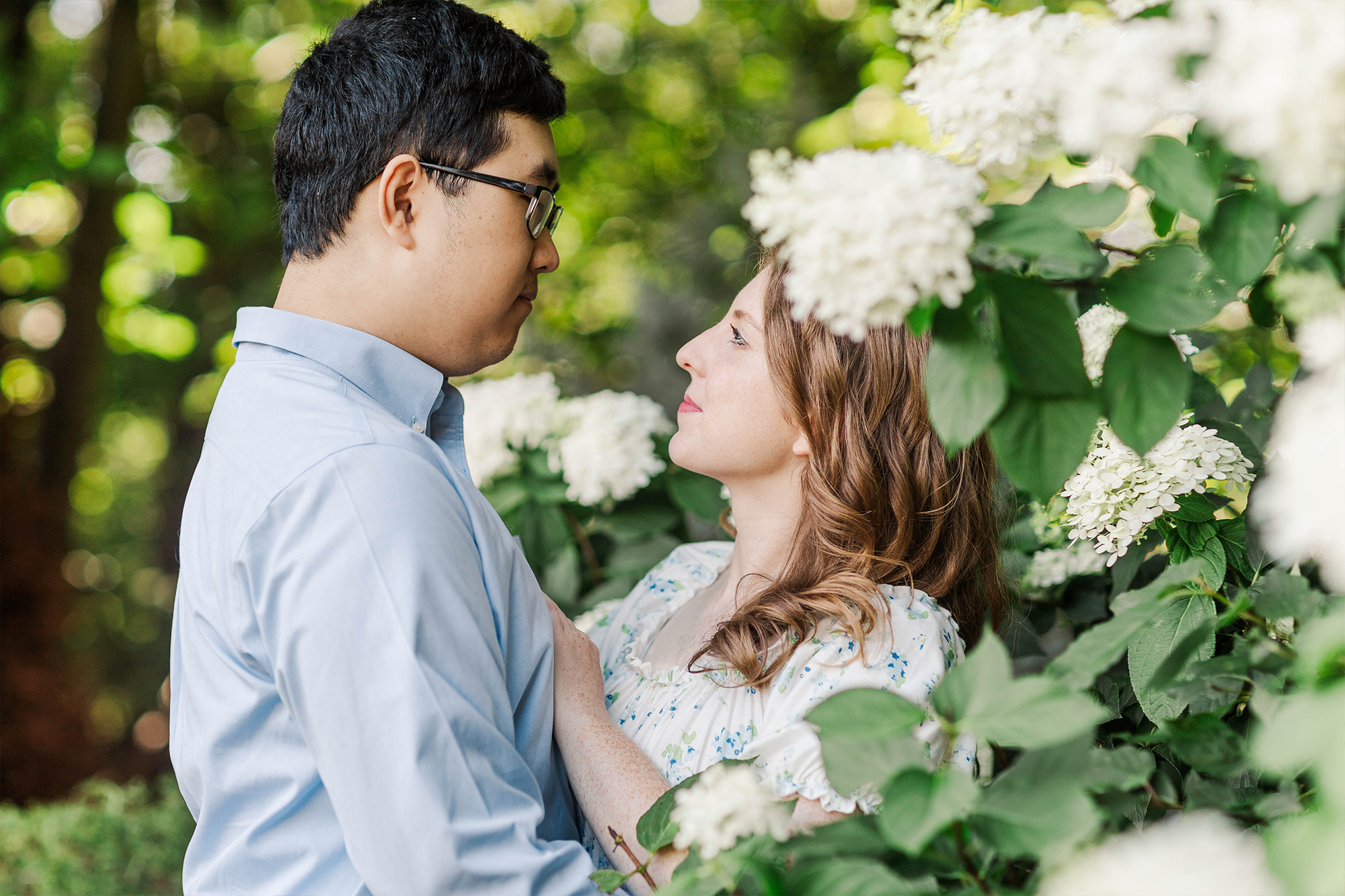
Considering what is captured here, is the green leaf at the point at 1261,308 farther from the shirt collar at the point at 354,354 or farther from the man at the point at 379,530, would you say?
→ the shirt collar at the point at 354,354

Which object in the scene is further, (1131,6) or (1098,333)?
(1098,333)

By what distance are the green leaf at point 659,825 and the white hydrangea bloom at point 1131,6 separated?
3.15ft

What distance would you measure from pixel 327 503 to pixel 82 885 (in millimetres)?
2657

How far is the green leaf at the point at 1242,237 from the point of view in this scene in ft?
2.75

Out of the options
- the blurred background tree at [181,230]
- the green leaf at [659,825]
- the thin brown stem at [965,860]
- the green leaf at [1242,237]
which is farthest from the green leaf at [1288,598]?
the blurred background tree at [181,230]

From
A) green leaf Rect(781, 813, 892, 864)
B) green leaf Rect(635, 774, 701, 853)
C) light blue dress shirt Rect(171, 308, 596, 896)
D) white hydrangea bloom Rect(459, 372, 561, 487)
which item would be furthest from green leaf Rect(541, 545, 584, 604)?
green leaf Rect(781, 813, 892, 864)

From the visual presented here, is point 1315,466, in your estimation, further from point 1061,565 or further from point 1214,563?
point 1061,565

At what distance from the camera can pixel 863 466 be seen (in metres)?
1.65

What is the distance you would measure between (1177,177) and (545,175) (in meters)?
1.09

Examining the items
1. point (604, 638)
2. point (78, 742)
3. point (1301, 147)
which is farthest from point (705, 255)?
point (1301, 147)

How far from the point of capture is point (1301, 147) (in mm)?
607

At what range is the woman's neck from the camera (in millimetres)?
1766

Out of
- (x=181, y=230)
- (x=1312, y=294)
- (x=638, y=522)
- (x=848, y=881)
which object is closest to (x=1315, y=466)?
(x=1312, y=294)

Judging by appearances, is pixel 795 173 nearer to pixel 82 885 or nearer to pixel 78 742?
pixel 82 885
